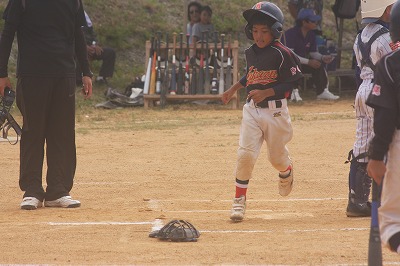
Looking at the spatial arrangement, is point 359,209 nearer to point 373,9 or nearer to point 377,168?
point 373,9

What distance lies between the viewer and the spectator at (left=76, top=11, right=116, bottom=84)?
23.1 m

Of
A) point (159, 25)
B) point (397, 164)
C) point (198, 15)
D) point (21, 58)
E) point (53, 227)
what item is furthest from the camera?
point (159, 25)

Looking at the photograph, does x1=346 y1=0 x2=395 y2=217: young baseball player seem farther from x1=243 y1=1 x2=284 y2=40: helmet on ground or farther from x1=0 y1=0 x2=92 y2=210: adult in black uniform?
x1=0 y1=0 x2=92 y2=210: adult in black uniform

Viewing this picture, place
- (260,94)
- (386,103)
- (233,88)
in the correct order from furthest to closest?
(233,88), (260,94), (386,103)

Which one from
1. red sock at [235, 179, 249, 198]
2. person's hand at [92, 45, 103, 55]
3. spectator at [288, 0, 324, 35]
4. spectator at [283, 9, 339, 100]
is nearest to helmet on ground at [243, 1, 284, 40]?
red sock at [235, 179, 249, 198]

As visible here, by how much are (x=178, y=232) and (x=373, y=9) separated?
102 inches

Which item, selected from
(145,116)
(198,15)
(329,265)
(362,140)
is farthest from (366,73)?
(198,15)

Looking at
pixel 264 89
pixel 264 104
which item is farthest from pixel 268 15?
pixel 264 104

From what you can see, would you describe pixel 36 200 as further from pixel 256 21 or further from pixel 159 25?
pixel 159 25

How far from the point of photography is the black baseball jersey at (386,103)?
5613 millimetres

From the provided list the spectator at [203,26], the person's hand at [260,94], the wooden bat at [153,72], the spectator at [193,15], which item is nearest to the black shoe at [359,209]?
the person's hand at [260,94]

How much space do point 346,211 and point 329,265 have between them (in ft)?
7.88

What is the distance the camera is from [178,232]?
8016mm

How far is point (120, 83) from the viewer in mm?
24938
